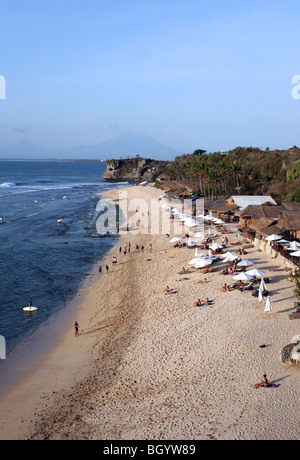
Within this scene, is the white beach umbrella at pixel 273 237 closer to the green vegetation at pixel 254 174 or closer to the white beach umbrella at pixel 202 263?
the white beach umbrella at pixel 202 263

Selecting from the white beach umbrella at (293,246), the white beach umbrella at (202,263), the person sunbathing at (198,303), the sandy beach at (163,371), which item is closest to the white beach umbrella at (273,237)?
the white beach umbrella at (293,246)

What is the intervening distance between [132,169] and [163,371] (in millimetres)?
134146

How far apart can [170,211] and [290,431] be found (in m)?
41.7

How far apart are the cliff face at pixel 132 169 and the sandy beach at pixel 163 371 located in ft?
390

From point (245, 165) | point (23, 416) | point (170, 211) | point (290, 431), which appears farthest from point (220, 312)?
point (245, 165)

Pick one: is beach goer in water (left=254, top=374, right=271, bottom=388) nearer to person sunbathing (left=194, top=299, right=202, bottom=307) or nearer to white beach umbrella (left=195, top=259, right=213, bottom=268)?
person sunbathing (left=194, top=299, right=202, bottom=307)

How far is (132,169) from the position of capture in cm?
14662

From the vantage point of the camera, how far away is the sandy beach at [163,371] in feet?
40.2

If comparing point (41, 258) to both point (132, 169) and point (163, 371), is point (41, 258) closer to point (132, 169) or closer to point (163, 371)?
point (163, 371)

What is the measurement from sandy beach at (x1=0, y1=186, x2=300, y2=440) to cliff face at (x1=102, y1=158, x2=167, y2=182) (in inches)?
4681

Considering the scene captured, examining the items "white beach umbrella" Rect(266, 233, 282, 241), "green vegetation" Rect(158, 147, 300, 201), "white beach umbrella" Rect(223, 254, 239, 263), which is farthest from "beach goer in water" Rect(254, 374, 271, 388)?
"green vegetation" Rect(158, 147, 300, 201)

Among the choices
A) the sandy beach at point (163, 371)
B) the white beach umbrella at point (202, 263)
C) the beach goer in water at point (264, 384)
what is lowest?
the sandy beach at point (163, 371)
